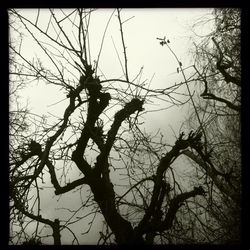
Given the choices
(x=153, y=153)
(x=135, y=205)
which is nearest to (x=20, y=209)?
(x=135, y=205)

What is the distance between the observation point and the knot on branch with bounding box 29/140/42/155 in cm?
304

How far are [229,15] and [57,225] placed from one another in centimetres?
313

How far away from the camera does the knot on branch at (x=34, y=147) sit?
120 inches

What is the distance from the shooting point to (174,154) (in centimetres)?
298

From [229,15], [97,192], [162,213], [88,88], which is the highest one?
[229,15]

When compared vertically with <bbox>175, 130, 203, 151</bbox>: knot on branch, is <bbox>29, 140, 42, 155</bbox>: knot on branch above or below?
above

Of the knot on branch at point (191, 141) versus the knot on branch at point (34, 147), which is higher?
the knot on branch at point (34, 147)

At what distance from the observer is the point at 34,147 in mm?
3035
